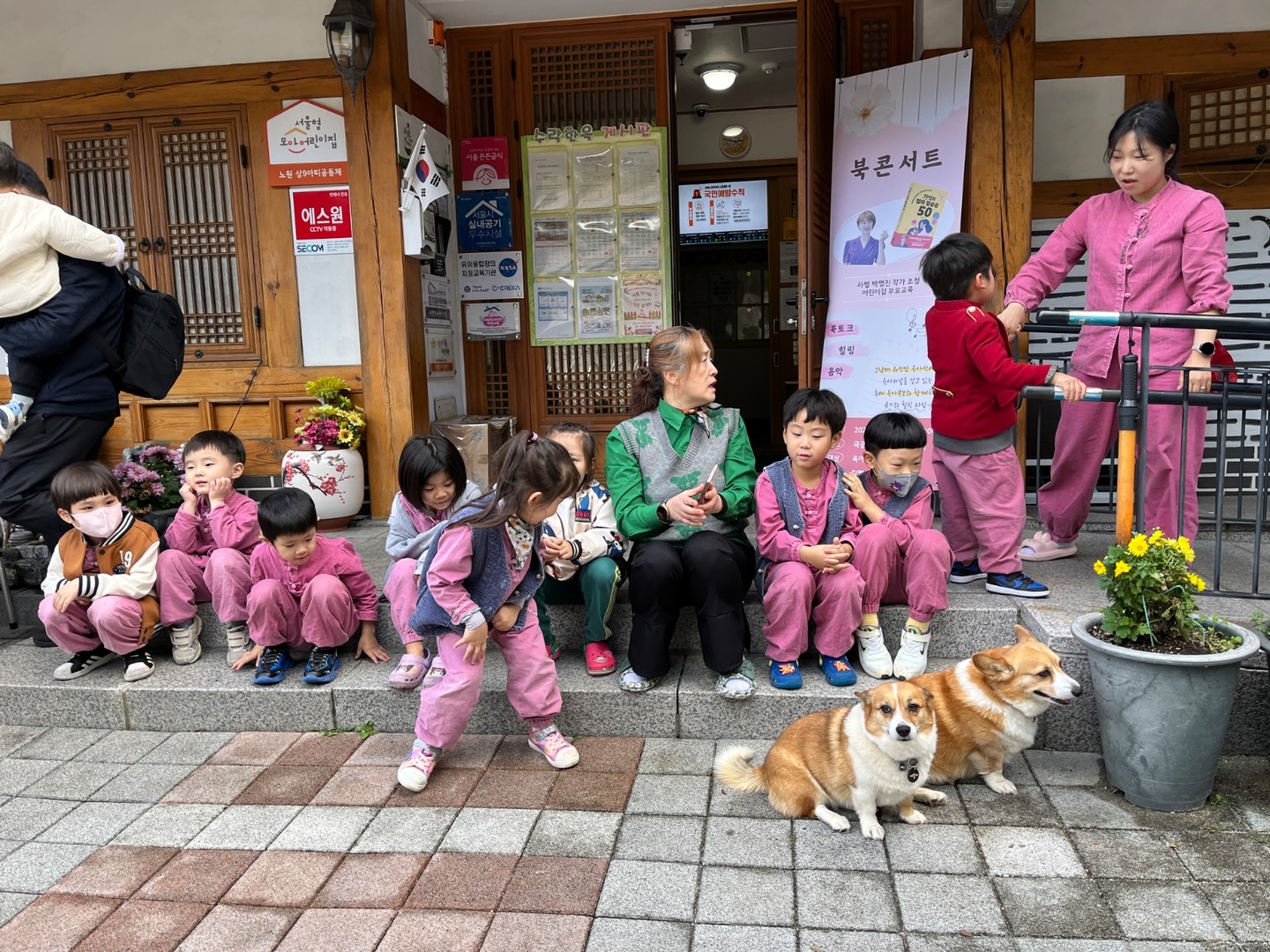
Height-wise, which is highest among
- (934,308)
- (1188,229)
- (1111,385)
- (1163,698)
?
(1188,229)

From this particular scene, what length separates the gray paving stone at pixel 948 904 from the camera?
2.39 m

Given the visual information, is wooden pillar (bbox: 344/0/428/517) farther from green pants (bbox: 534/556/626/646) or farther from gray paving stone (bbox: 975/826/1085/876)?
gray paving stone (bbox: 975/826/1085/876)

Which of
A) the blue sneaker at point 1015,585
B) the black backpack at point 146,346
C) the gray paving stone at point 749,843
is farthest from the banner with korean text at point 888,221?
the black backpack at point 146,346

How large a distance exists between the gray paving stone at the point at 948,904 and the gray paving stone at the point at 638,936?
1.92 ft

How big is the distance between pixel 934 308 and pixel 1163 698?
176 cm

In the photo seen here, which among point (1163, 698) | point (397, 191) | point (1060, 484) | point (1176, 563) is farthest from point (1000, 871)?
point (397, 191)

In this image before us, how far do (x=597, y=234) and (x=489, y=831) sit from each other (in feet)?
14.6

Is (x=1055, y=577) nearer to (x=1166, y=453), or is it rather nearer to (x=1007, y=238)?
(x=1166, y=453)

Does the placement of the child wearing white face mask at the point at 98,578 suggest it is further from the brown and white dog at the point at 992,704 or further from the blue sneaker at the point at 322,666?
the brown and white dog at the point at 992,704

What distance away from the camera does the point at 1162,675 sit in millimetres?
2840

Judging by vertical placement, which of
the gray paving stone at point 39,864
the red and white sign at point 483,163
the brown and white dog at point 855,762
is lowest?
the gray paving stone at point 39,864

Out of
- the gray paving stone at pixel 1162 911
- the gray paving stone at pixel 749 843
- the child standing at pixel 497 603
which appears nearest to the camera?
the gray paving stone at pixel 1162 911

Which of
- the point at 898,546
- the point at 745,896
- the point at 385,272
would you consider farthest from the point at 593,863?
the point at 385,272

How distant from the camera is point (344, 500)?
226 inches
